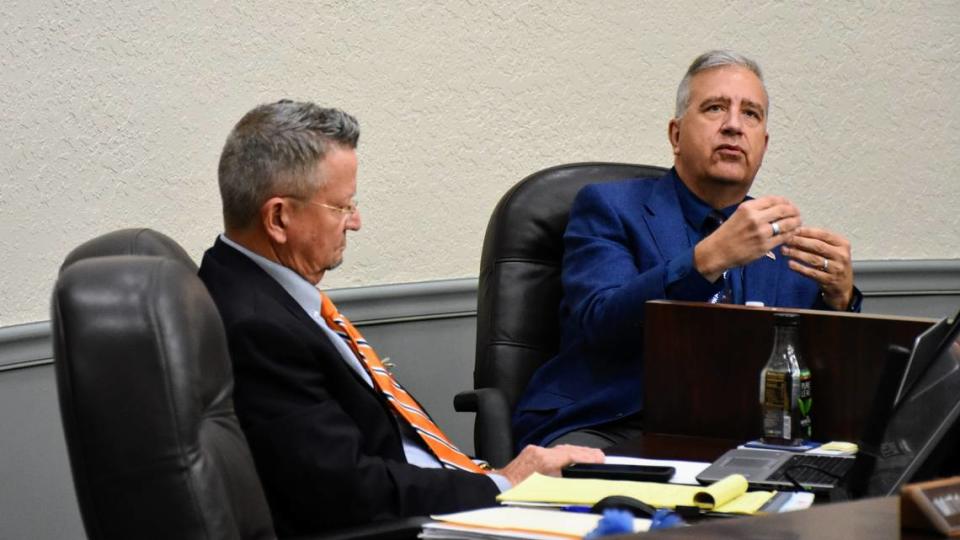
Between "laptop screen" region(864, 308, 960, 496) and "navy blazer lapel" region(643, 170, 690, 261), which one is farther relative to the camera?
"navy blazer lapel" region(643, 170, 690, 261)

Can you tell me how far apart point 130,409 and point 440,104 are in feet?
6.54

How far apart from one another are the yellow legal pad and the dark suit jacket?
19 cm

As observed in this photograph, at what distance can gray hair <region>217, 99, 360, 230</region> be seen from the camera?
1.79m

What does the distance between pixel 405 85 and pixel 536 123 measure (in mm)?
379

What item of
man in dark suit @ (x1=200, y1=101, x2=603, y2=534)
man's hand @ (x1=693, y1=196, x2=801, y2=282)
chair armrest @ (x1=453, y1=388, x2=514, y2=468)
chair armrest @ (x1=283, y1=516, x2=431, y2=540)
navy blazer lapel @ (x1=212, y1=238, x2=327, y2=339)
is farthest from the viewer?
chair armrest @ (x1=453, y1=388, x2=514, y2=468)

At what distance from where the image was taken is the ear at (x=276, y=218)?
5.88 ft

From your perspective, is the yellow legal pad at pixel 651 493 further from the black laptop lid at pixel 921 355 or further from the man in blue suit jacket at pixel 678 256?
the man in blue suit jacket at pixel 678 256

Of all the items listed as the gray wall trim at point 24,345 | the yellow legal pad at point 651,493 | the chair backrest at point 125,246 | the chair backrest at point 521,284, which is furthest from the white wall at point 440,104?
the yellow legal pad at point 651,493

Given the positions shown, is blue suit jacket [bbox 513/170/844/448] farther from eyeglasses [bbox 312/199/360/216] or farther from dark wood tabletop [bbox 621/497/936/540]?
dark wood tabletop [bbox 621/497/936/540]

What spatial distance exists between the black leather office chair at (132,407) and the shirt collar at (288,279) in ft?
1.60

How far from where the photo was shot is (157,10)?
2.74 metres

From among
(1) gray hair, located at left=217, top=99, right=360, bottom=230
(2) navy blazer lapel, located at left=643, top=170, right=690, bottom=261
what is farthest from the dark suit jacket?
(2) navy blazer lapel, located at left=643, top=170, right=690, bottom=261

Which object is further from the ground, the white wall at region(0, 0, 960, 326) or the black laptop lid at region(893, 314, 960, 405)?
the white wall at region(0, 0, 960, 326)

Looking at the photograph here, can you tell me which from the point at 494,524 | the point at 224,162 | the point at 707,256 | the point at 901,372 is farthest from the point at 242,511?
the point at 707,256
